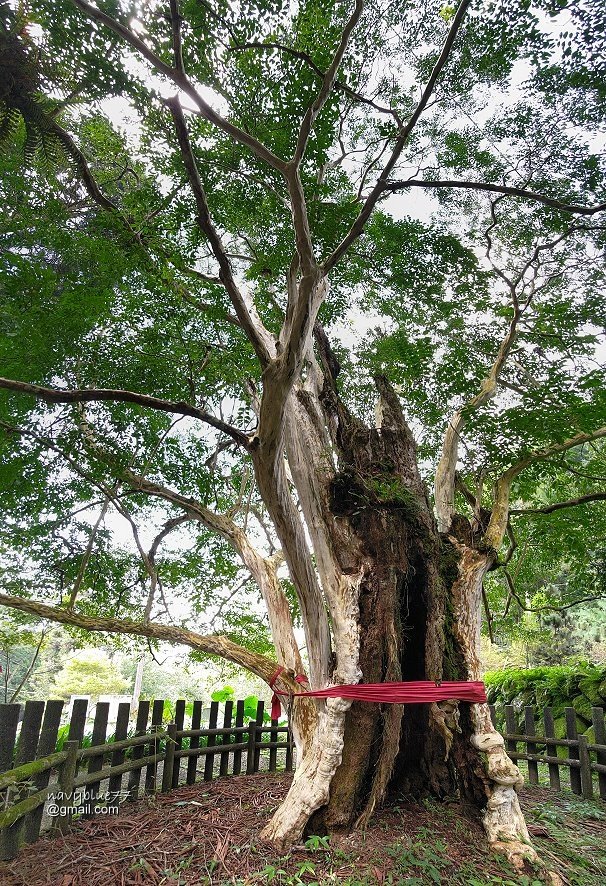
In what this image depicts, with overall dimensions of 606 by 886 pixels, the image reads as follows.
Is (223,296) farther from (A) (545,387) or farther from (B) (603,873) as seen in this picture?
(B) (603,873)

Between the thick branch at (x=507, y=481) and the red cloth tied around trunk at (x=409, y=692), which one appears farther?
the thick branch at (x=507, y=481)

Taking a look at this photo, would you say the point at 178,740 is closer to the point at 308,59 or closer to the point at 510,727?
A: the point at 510,727

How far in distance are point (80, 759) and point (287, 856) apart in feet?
5.80

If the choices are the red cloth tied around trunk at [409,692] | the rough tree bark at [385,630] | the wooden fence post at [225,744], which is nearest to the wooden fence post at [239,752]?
the wooden fence post at [225,744]

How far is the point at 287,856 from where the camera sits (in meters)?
3.20

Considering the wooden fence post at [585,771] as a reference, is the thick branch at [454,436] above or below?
above

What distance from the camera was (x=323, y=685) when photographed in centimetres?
401

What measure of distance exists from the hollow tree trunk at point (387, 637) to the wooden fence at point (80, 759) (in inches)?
60.1

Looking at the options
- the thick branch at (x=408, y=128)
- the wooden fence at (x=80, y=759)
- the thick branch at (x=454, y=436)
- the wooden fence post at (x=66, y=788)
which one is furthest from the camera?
the thick branch at (x=454, y=436)

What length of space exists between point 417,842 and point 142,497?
4.71 meters

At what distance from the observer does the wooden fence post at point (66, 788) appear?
3.49 metres

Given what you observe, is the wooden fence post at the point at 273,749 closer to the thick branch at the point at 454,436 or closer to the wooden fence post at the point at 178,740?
the wooden fence post at the point at 178,740

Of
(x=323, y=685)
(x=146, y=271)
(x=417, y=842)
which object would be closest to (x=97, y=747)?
(x=323, y=685)

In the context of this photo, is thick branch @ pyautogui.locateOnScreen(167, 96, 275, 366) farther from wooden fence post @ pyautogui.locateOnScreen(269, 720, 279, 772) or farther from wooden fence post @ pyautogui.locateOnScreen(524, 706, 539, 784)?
wooden fence post @ pyautogui.locateOnScreen(524, 706, 539, 784)
